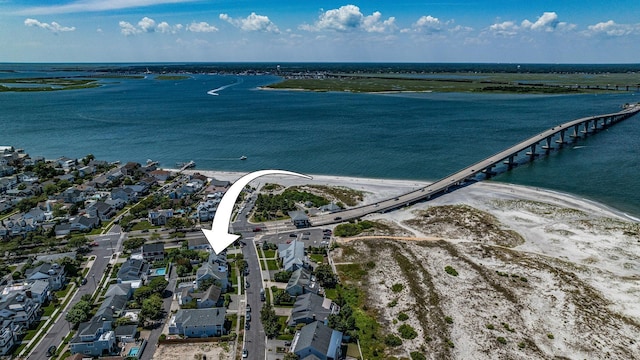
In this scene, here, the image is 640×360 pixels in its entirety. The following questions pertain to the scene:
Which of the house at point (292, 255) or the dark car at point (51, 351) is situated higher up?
the house at point (292, 255)

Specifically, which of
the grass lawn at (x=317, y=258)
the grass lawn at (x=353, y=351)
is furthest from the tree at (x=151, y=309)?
the grass lawn at (x=317, y=258)

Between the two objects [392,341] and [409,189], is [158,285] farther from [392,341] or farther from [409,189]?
[409,189]

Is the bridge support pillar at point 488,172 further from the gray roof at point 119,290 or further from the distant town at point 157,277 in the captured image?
the gray roof at point 119,290

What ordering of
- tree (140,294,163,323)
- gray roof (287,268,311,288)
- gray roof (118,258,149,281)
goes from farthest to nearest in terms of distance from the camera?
1. gray roof (118,258,149,281)
2. gray roof (287,268,311,288)
3. tree (140,294,163,323)

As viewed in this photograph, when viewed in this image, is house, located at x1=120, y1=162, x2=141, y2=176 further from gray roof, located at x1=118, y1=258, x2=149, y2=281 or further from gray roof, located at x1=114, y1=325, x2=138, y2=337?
gray roof, located at x1=114, y1=325, x2=138, y2=337

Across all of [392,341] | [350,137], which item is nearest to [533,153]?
[350,137]

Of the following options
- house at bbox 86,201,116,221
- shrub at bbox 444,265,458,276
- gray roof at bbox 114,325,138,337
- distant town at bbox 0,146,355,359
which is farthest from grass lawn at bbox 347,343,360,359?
house at bbox 86,201,116,221

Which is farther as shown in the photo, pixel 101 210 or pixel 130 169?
pixel 130 169
